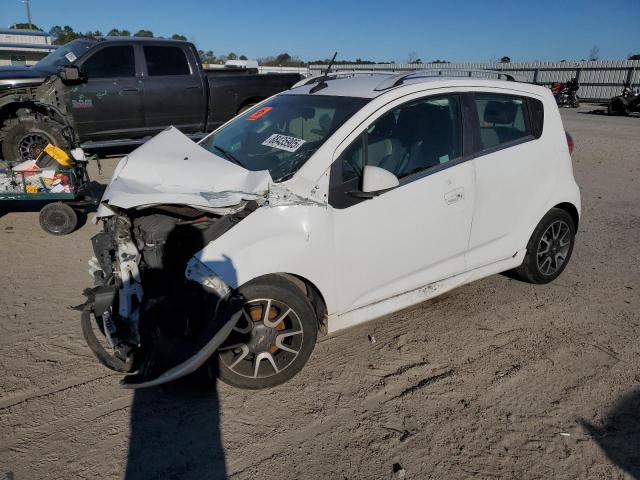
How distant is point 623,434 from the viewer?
2795mm

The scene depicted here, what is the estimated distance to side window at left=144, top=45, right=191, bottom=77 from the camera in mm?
9031

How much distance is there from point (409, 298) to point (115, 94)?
7182mm

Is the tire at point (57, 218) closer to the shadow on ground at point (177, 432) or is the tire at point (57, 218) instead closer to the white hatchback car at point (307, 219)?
the white hatchback car at point (307, 219)

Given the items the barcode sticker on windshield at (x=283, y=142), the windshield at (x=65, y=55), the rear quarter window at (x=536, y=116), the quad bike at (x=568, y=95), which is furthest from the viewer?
the quad bike at (x=568, y=95)

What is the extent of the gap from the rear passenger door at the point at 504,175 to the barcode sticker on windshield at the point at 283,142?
1.32 m

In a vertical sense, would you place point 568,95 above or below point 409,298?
above

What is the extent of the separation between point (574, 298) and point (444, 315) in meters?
1.27

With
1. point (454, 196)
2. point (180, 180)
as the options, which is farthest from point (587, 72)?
point (180, 180)

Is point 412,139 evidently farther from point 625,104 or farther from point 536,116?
point 625,104

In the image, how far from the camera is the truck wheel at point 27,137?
7.23 m

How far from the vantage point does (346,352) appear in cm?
360

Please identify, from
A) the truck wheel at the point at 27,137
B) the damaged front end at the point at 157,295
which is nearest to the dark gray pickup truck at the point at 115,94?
the truck wheel at the point at 27,137

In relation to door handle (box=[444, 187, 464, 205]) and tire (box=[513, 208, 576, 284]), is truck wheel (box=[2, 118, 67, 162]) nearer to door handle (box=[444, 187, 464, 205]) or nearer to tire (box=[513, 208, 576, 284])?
door handle (box=[444, 187, 464, 205])

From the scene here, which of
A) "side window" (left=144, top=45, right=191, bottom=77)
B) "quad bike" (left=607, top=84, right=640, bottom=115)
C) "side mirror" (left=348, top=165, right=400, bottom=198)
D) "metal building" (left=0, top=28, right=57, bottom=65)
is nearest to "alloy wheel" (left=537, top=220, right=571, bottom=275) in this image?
"side mirror" (left=348, top=165, right=400, bottom=198)
